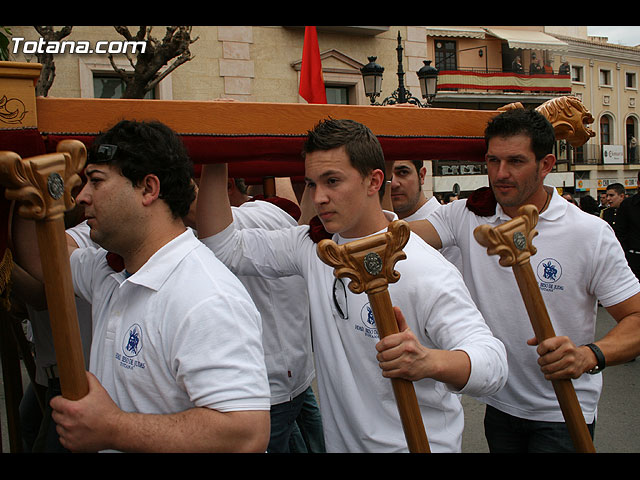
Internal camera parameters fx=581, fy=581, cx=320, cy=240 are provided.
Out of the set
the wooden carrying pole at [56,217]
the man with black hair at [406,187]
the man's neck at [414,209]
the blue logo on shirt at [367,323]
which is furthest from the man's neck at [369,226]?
the man's neck at [414,209]

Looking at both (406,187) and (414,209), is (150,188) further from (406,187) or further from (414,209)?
(414,209)

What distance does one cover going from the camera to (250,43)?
1289cm

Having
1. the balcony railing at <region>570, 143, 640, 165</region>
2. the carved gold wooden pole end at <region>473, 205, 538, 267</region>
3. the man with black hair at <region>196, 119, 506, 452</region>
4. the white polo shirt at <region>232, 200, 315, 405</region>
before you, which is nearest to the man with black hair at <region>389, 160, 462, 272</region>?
the white polo shirt at <region>232, 200, 315, 405</region>

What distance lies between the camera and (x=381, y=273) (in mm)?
1493

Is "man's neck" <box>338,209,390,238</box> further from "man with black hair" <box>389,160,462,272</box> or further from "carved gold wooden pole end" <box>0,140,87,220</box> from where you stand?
"man with black hair" <box>389,160,462,272</box>

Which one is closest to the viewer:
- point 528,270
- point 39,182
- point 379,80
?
point 39,182

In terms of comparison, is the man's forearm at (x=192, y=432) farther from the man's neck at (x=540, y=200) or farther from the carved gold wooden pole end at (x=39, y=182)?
the man's neck at (x=540, y=200)

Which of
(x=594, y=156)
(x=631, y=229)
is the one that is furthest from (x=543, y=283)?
(x=594, y=156)

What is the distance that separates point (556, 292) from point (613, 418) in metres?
2.86

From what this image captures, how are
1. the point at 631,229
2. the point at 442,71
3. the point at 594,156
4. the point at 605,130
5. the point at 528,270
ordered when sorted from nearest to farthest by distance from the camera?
the point at 528,270
the point at 631,229
the point at 442,71
the point at 594,156
the point at 605,130

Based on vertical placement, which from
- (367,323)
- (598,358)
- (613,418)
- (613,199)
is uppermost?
(613,199)

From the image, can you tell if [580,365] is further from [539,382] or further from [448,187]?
[448,187]

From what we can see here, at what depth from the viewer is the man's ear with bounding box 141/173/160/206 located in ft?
5.55
